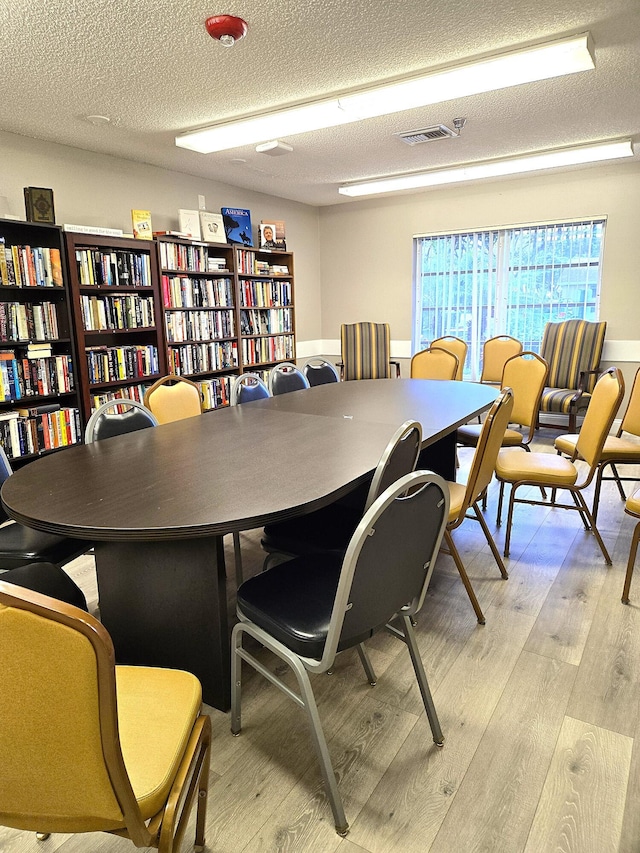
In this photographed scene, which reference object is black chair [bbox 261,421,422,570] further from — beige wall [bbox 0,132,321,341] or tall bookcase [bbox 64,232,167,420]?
beige wall [bbox 0,132,321,341]

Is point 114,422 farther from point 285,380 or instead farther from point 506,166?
point 506,166

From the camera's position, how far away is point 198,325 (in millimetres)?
4965

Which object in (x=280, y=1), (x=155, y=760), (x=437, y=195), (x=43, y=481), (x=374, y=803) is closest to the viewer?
(x=155, y=760)

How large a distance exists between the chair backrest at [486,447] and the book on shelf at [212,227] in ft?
11.8

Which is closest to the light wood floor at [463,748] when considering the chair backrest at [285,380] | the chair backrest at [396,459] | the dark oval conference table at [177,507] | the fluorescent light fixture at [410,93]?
the dark oval conference table at [177,507]

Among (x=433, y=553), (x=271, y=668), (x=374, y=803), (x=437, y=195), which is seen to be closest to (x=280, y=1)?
(x=433, y=553)

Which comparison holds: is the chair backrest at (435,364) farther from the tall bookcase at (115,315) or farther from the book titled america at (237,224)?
the tall bookcase at (115,315)

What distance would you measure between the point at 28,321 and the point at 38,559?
2214mm

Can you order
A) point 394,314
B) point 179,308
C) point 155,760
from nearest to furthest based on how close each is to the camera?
point 155,760 → point 179,308 → point 394,314

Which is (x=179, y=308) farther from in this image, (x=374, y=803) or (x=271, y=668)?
(x=374, y=803)

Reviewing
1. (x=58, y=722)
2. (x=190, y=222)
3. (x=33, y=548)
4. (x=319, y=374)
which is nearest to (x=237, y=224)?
(x=190, y=222)

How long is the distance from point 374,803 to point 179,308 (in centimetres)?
411

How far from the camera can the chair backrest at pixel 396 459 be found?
5.46 ft

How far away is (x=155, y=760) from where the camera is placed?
1.00 meters
